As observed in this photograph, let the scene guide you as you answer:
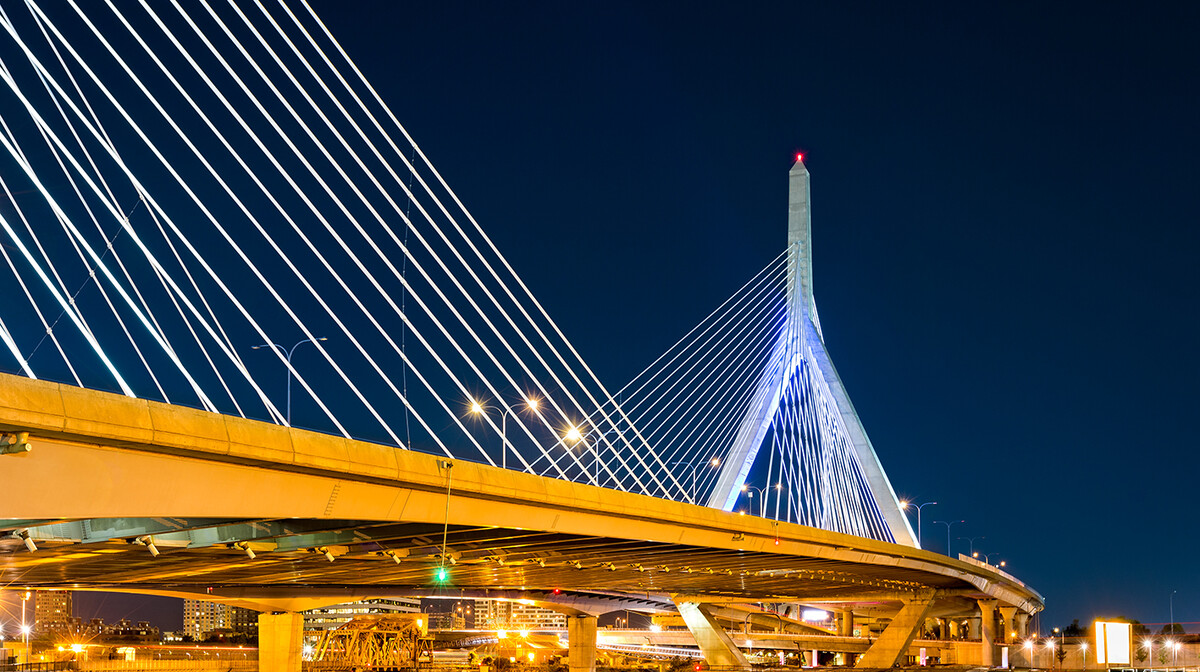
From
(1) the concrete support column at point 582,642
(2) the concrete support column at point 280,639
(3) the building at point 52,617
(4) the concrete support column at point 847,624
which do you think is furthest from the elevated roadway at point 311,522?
(3) the building at point 52,617

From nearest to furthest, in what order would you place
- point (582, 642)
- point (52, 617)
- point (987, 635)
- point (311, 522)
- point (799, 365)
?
point (311, 522), point (799, 365), point (987, 635), point (582, 642), point (52, 617)

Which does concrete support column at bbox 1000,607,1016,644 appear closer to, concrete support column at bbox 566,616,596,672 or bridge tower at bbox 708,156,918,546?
concrete support column at bbox 566,616,596,672

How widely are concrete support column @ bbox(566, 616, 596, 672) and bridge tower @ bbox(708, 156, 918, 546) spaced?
1039 inches

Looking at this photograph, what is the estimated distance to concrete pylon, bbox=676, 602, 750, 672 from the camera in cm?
7000

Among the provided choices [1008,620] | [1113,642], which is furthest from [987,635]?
[1113,642]

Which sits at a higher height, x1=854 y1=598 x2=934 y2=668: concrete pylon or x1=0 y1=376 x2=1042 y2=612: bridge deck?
x1=0 y1=376 x2=1042 y2=612: bridge deck

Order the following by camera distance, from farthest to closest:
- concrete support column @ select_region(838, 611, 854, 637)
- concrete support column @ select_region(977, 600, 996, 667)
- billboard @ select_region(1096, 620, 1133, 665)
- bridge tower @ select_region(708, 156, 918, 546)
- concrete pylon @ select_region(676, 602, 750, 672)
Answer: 1. concrete support column @ select_region(838, 611, 854, 637)
2. concrete support column @ select_region(977, 600, 996, 667)
3. concrete pylon @ select_region(676, 602, 750, 672)
4. bridge tower @ select_region(708, 156, 918, 546)
5. billboard @ select_region(1096, 620, 1133, 665)

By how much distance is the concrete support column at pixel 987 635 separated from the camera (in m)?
80.2

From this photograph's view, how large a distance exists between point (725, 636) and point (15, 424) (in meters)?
60.2

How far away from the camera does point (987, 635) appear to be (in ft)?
265

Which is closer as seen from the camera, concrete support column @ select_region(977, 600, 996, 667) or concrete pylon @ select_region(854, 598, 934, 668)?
concrete pylon @ select_region(854, 598, 934, 668)

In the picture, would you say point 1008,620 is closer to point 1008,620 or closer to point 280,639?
point 1008,620

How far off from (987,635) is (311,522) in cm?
6613

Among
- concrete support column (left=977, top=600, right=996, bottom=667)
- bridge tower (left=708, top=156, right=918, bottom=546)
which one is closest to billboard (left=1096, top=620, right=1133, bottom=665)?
bridge tower (left=708, top=156, right=918, bottom=546)
